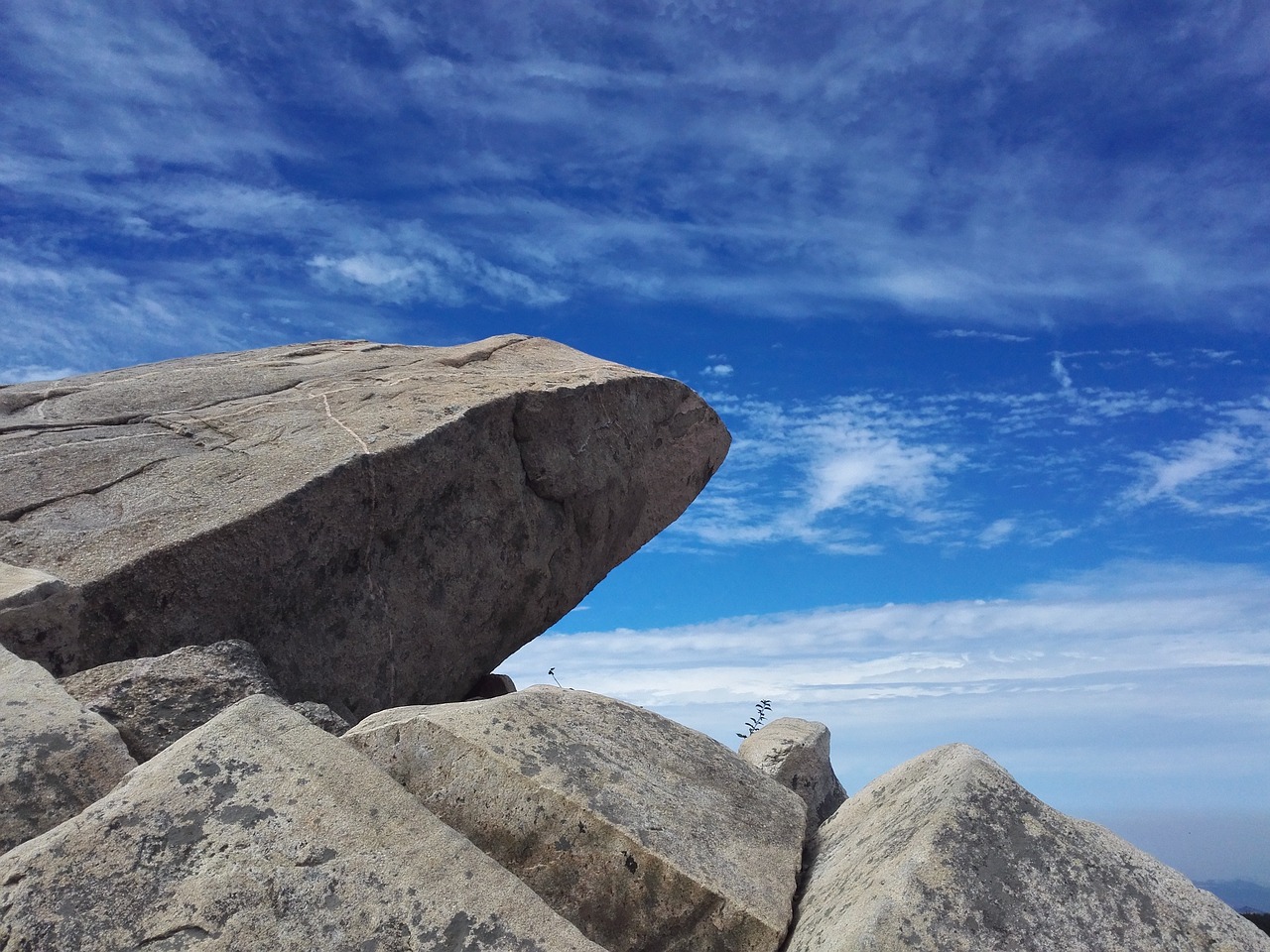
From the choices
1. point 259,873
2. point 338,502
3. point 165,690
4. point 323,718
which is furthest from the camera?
point 338,502

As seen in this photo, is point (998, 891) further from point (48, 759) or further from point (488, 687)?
point (488, 687)

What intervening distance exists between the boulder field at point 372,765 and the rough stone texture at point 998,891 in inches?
0.5

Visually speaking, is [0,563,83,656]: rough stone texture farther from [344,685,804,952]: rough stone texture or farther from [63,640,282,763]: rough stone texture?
[344,685,804,952]: rough stone texture

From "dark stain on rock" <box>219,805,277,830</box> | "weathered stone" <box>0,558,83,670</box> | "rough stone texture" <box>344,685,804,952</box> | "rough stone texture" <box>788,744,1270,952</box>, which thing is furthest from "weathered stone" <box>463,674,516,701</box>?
"dark stain on rock" <box>219,805,277,830</box>

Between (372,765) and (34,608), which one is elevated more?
(34,608)

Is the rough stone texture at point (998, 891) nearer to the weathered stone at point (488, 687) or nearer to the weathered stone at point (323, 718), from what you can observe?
the weathered stone at point (323, 718)

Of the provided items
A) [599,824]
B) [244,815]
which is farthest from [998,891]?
[244,815]

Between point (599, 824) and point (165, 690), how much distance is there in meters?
2.58

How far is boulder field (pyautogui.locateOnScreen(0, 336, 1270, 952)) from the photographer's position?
12.6 ft

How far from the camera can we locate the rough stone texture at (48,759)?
4.45 metres

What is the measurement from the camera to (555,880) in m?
4.48

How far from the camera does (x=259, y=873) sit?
3834 millimetres

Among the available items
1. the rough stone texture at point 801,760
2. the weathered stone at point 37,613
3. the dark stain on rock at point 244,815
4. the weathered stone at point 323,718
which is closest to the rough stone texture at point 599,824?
the weathered stone at point 323,718

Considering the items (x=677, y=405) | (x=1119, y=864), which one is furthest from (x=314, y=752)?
(x=677, y=405)
